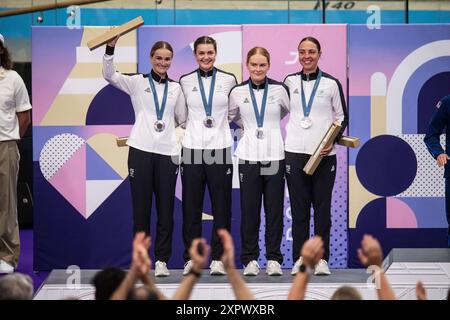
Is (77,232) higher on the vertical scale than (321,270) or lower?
higher

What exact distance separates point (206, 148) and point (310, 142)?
66 cm

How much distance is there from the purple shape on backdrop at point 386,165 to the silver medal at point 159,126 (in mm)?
1835

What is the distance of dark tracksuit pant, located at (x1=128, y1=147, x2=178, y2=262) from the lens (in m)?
6.34

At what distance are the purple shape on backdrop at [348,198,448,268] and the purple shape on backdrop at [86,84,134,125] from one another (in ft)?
6.16

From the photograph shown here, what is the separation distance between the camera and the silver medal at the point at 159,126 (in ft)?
20.7

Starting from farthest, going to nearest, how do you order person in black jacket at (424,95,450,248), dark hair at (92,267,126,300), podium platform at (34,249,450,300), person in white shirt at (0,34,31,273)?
person in white shirt at (0,34,31,273), person in black jacket at (424,95,450,248), podium platform at (34,249,450,300), dark hair at (92,267,126,300)

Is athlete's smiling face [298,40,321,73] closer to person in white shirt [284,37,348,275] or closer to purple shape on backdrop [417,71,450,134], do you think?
person in white shirt [284,37,348,275]

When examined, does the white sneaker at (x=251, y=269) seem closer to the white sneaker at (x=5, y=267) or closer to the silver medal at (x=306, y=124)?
the silver medal at (x=306, y=124)

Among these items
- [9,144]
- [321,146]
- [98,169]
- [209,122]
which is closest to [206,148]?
[209,122]

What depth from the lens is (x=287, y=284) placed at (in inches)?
241

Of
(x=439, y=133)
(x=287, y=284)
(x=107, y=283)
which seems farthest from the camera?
(x=439, y=133)

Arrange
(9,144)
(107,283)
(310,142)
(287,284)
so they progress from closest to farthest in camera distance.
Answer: (107,283), (287,284), (310,142), (9,144)

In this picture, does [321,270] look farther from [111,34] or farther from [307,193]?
[111,34]

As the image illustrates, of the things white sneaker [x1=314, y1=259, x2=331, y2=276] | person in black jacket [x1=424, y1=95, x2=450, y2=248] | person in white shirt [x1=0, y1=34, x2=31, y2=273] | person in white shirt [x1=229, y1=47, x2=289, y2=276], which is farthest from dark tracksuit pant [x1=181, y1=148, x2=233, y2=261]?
person in black jacket [x1=424, y1=95, x2=450, y2=248]
